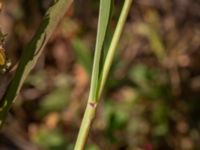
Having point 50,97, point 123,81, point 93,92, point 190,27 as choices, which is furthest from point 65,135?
point 93,92

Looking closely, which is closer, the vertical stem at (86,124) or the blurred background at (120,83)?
the vertical stem at (86,124)

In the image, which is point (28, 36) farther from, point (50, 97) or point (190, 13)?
point (190, 13)

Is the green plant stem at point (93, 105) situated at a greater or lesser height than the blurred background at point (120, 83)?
greater

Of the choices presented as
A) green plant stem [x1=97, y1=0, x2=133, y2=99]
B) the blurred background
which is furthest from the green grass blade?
the blurred background

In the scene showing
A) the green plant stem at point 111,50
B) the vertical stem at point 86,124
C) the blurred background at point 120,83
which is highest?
the green plant stem at point 111,50

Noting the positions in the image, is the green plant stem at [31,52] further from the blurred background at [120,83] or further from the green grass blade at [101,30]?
the blurred background at [120,83]

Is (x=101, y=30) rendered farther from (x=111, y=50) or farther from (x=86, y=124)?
(x=86, y=124)

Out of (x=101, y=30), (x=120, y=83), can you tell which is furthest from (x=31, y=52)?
(x=120, y=83)

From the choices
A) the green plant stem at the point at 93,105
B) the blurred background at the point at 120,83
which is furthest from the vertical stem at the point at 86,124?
the blurred background at the point at 120,83
